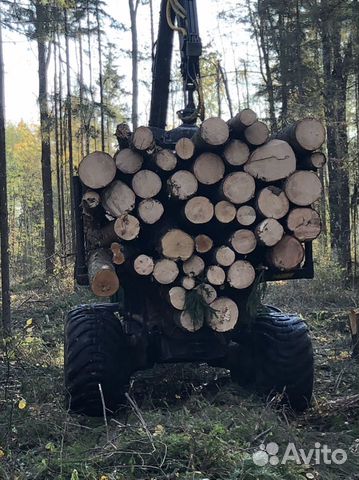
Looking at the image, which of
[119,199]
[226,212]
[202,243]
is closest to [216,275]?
[202,243]

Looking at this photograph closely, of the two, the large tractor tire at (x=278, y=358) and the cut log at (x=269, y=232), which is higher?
the cut log at (x=269, y=232)

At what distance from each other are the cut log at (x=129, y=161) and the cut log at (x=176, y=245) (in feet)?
2.02

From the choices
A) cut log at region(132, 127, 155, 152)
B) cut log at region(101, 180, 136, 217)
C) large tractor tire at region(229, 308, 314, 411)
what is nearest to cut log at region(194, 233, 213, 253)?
cut log at region(101, 180, 136, 217)

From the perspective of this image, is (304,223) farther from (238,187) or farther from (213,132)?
(213,132)

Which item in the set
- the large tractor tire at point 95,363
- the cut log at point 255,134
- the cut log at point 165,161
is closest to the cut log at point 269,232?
the cut log at point 255,134

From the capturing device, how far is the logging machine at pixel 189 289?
4.48 meters

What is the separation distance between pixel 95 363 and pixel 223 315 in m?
1.22

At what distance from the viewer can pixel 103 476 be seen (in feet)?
10.1

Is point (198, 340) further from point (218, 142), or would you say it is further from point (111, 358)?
point (218, 142)

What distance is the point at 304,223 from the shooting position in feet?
15.0

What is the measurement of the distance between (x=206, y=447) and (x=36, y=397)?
2491mm

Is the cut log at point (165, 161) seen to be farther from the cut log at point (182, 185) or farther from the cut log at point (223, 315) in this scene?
the cut log at point (223, 315)

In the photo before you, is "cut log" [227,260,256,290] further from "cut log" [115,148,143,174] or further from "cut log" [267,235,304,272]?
"cut log" [115,148,143,174]

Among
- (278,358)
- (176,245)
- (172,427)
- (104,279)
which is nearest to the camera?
(172,427)
